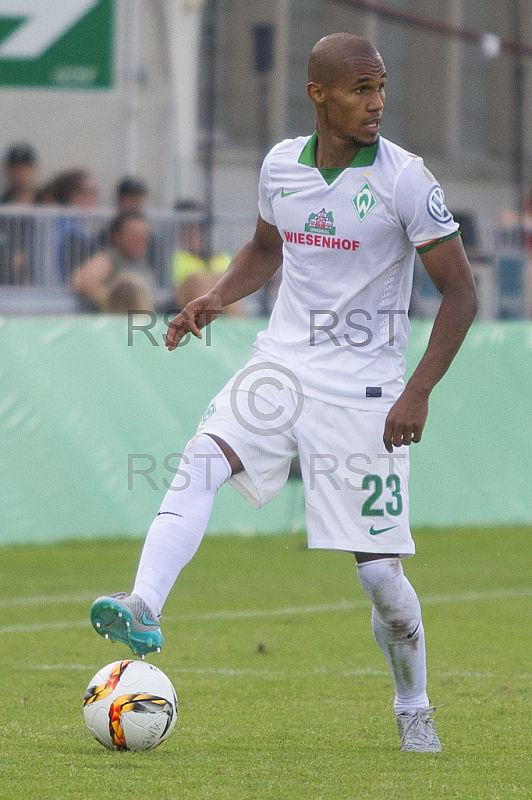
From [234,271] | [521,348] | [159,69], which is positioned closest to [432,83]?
[159,69]

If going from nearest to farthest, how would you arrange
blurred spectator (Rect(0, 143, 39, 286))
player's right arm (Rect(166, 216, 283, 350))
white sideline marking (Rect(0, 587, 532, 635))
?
player's right arm (Rect(166, 216, 283, 350)), white sideline marking (Rect(0, 587, 532, 635)), blurred spectator (Rect(0, 143, 39, 286))

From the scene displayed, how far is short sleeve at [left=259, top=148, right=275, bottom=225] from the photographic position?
224 inches

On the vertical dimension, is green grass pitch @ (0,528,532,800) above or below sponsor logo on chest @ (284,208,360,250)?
below

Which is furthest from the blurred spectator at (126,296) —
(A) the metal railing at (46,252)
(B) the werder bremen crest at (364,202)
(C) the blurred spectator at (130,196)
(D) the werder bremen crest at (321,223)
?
(B) the werder bremen crest at (364,202)

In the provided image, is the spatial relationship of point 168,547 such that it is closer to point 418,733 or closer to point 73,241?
point 418,733

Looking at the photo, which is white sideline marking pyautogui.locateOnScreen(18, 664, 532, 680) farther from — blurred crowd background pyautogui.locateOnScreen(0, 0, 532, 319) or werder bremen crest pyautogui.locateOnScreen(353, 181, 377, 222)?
blurred crowd background pyautogui.locateOnScreen(0, 0, 532, 319)

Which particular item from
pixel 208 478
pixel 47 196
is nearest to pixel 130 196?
pixel 47 196

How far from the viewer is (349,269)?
5.49 meters

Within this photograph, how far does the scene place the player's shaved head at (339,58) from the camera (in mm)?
5383

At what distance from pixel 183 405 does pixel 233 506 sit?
0.82 m

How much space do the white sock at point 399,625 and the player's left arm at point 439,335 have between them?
0.42 m

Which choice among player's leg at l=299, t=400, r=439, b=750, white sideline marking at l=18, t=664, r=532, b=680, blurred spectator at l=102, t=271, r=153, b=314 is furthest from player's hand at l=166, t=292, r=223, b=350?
blurred spectator at l=102, t=271, r=153, b=314

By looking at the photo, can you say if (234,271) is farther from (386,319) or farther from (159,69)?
(159,69)

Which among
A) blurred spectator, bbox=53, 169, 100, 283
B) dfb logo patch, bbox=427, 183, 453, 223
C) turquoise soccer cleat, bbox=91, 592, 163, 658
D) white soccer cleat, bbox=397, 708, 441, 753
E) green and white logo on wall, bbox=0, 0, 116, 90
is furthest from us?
green and white logo on wall, bbox=0, 0, 116, 90
